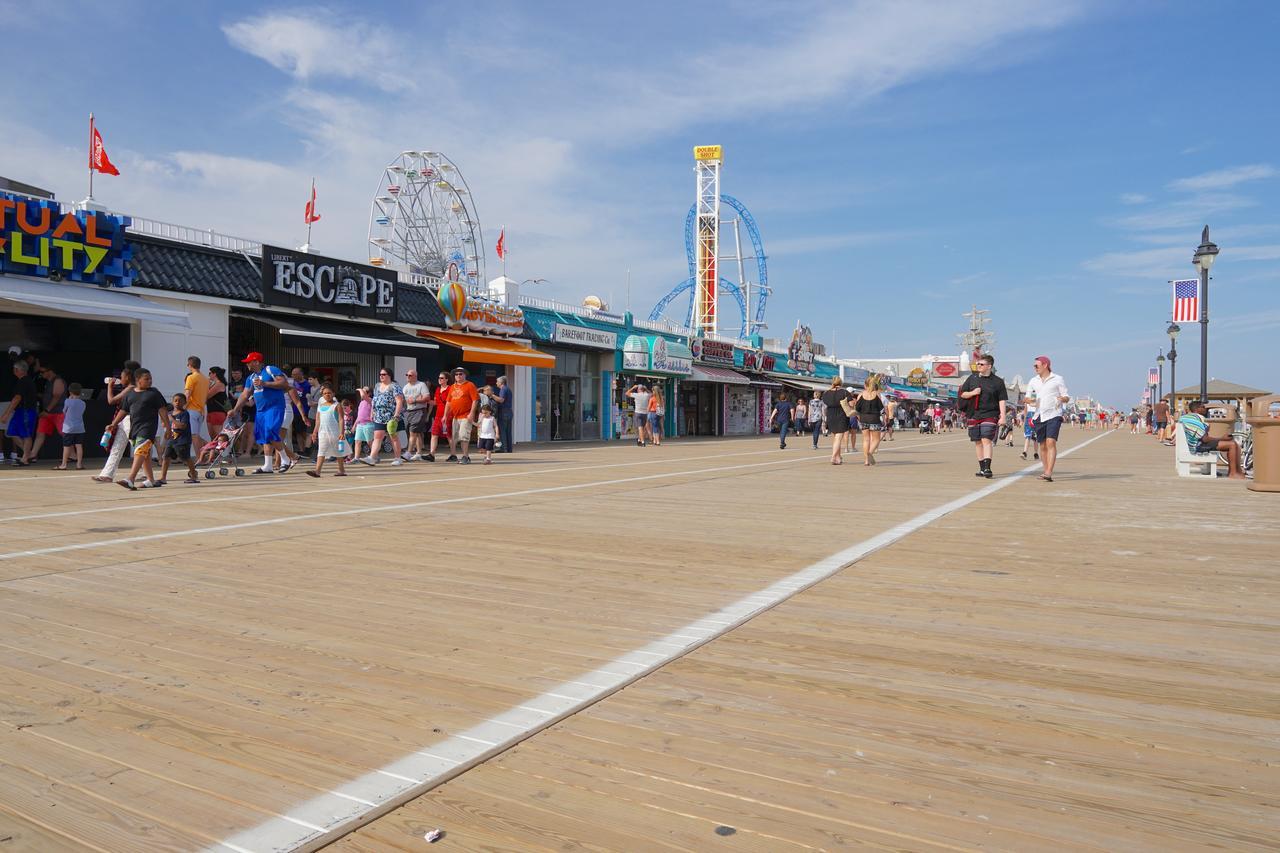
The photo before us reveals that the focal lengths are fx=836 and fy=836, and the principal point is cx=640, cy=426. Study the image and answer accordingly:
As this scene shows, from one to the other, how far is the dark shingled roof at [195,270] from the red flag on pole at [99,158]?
2.17 m

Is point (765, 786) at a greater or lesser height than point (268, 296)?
lesser

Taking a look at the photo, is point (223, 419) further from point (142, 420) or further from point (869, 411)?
point (869, 411)

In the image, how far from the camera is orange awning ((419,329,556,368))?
2400 centimetres

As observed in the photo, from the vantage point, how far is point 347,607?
4504mm

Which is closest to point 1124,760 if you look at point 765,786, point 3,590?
point 765,786

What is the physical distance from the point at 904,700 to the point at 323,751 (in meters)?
2.04

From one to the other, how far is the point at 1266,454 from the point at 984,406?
3671mm

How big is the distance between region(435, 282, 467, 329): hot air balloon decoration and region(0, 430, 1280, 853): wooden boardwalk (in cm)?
1797

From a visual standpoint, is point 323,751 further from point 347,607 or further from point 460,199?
point 460,199

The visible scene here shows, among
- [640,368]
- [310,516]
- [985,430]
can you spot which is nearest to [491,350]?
[640,368]

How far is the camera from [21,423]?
14.5 m

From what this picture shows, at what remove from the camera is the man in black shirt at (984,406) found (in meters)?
13.2

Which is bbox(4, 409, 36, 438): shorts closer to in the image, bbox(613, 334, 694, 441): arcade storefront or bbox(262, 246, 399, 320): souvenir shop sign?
bbox(262, 246, 399, 320): souvenir shop sign

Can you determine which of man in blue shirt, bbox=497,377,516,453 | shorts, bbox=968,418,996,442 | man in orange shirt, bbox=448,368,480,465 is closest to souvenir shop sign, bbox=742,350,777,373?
man in blue shirt, bbox=497,377,516,453
